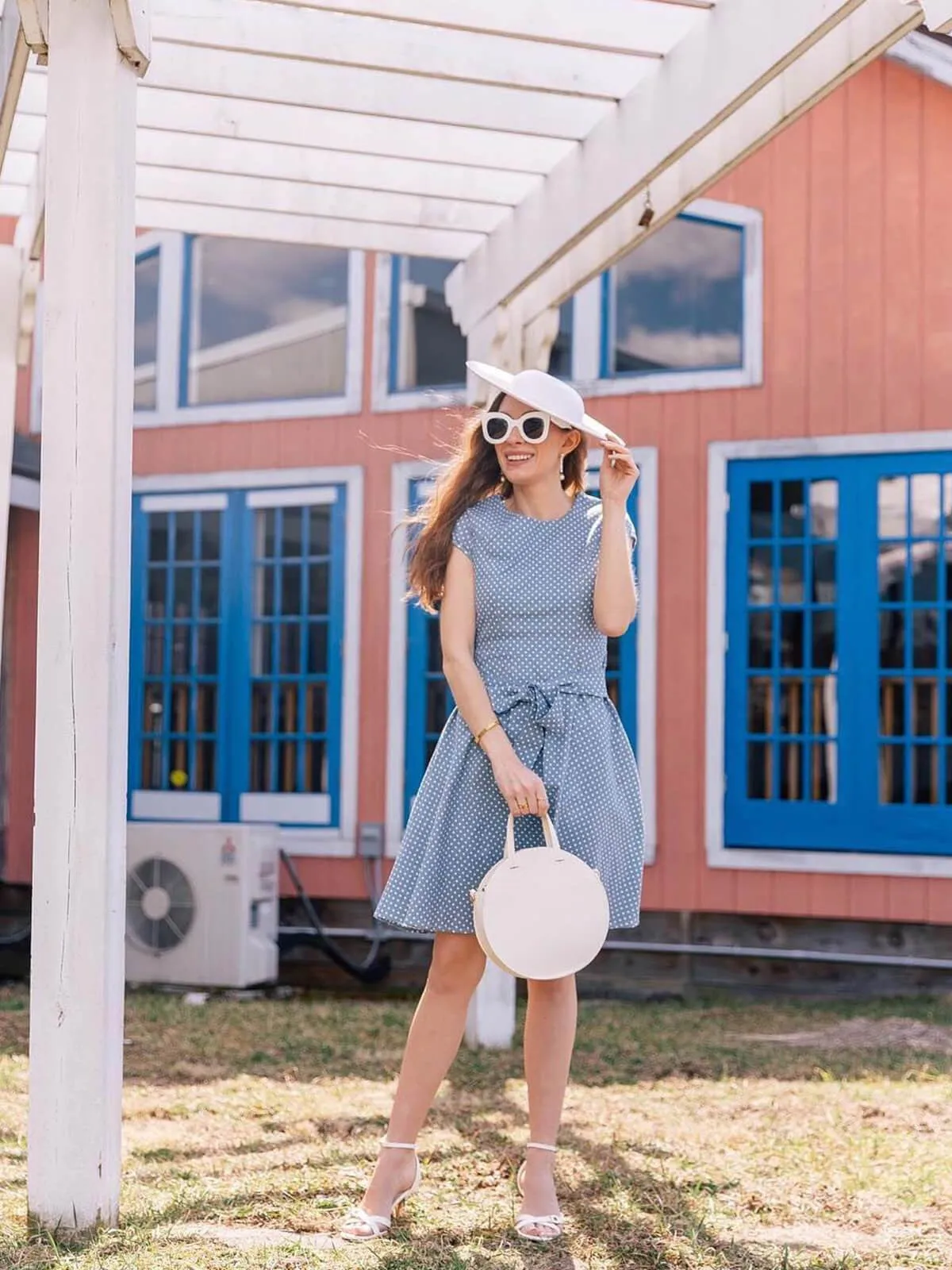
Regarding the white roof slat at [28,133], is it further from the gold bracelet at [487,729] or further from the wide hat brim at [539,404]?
the gold bracelet at [487,729]

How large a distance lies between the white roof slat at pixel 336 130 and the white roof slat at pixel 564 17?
1.61 ft

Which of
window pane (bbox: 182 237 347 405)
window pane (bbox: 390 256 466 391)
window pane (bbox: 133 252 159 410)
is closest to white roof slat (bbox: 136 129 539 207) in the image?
window pane (bbox: 390 256 466 391)

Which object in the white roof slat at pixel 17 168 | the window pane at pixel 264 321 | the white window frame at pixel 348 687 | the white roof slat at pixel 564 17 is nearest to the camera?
the white roof slat at pixel 564 17

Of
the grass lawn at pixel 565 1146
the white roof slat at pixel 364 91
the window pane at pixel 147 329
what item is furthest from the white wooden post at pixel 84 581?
the window pane at pixel 147 329

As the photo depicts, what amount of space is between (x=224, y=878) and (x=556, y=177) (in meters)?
3.70

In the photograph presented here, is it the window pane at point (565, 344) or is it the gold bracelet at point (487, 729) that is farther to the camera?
the window pane at point (565, 344)

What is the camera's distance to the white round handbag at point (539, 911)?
8.68ft

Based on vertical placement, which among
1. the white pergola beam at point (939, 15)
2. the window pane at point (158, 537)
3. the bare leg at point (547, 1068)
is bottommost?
the bare leg at point (547, 1068)

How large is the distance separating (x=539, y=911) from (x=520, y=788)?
0.22 m

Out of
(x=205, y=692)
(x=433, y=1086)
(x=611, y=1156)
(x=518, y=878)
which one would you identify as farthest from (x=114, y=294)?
(x=205, y=692)

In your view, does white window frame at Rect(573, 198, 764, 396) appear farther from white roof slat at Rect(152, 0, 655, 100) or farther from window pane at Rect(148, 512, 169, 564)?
white roof slat at Rect(152, 0, 655, 100)

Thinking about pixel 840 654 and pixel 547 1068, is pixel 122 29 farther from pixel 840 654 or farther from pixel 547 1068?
pixel 840 654

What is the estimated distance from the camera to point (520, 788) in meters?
2.71

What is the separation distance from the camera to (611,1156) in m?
3.48
